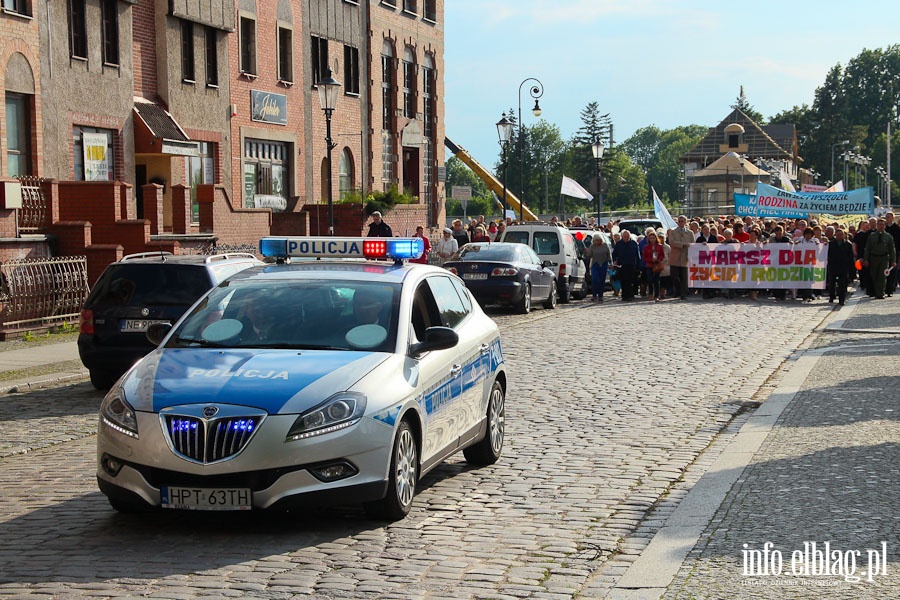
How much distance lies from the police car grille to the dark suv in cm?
722

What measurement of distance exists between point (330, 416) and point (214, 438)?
2.13ft

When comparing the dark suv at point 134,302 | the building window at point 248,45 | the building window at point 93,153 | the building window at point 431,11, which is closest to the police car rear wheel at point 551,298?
the building window at point 93,153

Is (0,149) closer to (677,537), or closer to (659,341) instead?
(659,341)

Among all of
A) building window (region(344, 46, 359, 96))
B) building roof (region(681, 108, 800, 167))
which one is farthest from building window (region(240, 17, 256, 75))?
building roof (region(681, 108, 800, 167))

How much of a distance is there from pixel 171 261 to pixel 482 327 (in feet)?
19.1

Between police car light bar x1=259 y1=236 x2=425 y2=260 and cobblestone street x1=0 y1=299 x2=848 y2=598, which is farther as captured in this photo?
police car light bar x1=259 y1=236 x2=425 y2=260

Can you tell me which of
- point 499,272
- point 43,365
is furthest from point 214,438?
point 499,272

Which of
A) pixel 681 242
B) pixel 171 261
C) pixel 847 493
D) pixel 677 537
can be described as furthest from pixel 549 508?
pixel 681 242

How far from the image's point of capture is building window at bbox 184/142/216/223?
34.2m

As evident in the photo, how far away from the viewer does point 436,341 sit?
7961mm

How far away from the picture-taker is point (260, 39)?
3875cm

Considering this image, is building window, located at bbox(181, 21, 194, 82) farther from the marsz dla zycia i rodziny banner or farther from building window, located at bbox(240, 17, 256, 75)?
the marsz dla zycia i rodziny banner

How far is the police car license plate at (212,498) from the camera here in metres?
6.88

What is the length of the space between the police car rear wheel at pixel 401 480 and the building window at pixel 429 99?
152 ft
